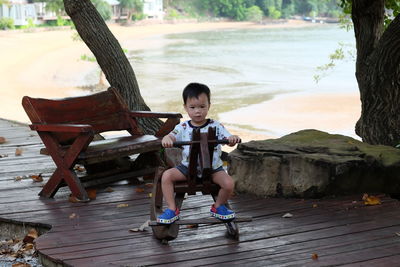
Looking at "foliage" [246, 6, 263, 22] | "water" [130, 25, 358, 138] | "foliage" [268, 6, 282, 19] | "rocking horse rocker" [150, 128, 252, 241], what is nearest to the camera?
"rocking horse rocker" [150, 128, 252, 241]

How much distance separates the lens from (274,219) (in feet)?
17.4

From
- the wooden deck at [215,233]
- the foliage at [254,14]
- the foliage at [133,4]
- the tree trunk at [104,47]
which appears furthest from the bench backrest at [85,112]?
the foliage at [254,14]

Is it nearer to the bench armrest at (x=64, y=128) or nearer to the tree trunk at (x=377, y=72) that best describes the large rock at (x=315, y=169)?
the bench armrest at (x=64, y=128)

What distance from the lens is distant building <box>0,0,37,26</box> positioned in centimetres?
7188

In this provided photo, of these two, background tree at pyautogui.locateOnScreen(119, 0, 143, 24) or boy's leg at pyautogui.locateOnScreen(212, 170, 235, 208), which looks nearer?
boy's leg at pyautogui.locateOnScreen(212, 170, 235, 208)

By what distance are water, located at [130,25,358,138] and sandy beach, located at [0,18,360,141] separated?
1650mm

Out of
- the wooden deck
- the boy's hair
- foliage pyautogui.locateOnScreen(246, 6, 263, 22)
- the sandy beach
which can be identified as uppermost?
the boy's hair

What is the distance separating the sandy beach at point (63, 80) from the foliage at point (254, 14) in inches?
1273

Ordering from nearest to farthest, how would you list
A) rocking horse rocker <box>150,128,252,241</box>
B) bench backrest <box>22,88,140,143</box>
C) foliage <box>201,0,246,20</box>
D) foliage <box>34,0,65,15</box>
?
rocking horse rocker <box>150,128,252,241</box> < bench backrest <box>22,88,140,143</box> < foliage <box>34,0,65,15</box> < foliage <box>201,0,246,20</box>

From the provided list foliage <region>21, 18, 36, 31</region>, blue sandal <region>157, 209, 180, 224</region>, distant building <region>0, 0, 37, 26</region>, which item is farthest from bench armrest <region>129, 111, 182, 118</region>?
distant building <region>0, 0, 37, 26</region>

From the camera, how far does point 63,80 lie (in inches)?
1547

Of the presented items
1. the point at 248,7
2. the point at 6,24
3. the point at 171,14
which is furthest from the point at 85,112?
the point at 248,7

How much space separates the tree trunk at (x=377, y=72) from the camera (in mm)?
7312

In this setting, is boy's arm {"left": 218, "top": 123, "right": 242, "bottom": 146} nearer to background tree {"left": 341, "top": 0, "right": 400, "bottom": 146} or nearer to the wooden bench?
the wooden bench
